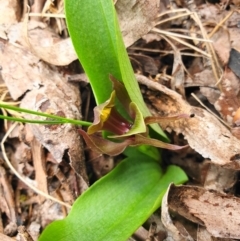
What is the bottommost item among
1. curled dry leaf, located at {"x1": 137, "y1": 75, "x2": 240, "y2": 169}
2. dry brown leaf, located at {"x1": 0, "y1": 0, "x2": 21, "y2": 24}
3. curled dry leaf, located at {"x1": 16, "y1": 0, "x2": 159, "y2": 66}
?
curled dry leaf, located at {"x1": 137, "y1": 75, "x2": 240, "y2": 169}

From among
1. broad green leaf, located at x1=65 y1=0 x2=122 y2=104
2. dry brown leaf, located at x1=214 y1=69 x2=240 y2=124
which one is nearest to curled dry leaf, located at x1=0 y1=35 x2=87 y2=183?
broad green leaf, located at x1=65 y1=0 x2=122 y2=104

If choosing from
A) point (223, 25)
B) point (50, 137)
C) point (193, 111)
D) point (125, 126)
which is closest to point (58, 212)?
point (50, 137)

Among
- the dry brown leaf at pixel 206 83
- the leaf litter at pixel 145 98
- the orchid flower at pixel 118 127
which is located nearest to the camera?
the orchid flower at pixel 118 127

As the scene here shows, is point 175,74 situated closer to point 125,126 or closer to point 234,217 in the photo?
point 125,126

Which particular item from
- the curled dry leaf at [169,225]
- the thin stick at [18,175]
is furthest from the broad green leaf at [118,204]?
the thin stick at [18,175]

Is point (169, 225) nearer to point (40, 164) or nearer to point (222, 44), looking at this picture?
point (40, 164)

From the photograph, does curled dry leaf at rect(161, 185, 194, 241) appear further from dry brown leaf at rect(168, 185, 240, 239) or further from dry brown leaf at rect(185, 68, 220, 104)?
dry brown leaf at rect(185, 68, 220, 104)

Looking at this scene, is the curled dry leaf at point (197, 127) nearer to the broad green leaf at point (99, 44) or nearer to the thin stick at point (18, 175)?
the broad green leaf at point (99, 44)
